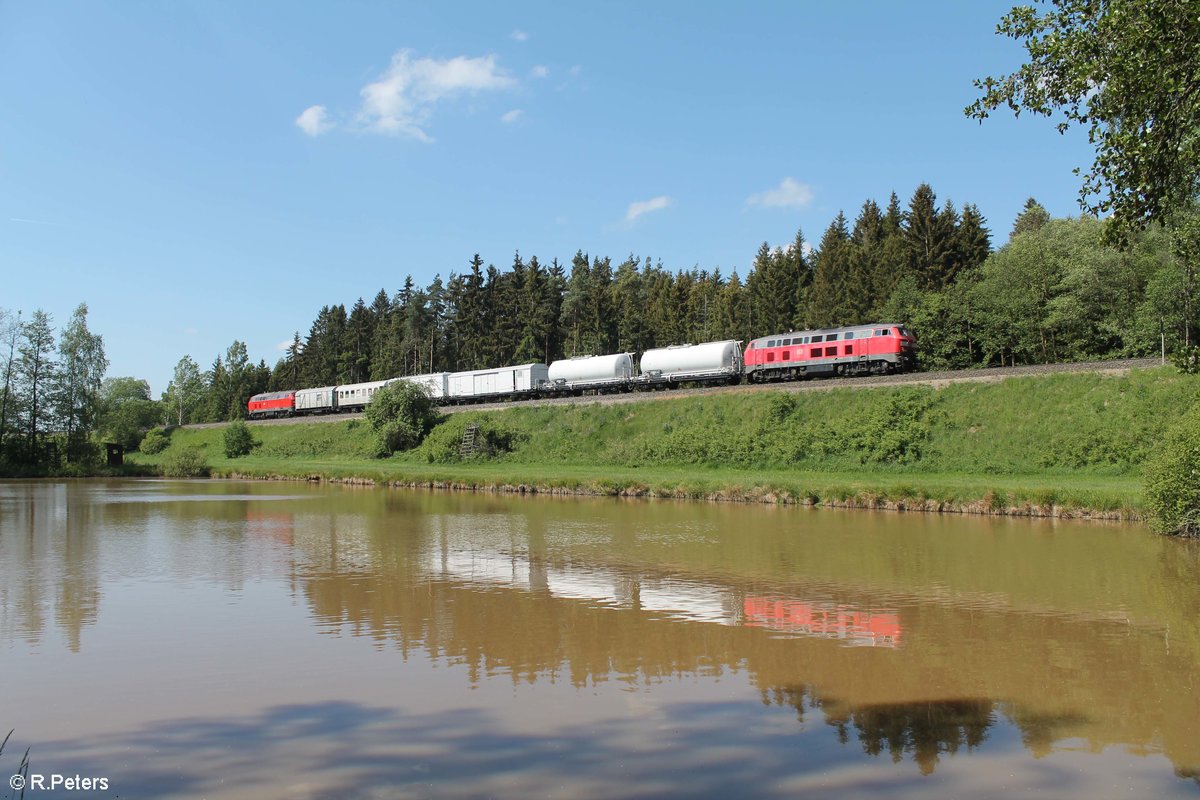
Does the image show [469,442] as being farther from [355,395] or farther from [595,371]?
[355,395]

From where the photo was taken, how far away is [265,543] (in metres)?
22.8

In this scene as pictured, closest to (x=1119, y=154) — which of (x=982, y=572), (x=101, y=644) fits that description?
(x=982, y=572)

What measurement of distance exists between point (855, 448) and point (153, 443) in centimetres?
7597

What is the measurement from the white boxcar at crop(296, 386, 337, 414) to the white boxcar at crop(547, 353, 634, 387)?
29.2 metres

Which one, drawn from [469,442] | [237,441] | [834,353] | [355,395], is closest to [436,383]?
[355,395]

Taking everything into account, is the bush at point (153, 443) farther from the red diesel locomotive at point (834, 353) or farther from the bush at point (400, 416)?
the red diesel locomotive at point (834, 353)

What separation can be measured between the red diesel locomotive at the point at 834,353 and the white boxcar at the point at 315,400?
48095 mm

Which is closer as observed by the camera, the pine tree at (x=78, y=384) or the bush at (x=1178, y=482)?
the bush at (x=1178, y=482)

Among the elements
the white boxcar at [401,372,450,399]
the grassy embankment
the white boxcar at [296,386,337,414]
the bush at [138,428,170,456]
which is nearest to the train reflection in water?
the grassy embankment

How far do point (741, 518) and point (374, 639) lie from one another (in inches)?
757

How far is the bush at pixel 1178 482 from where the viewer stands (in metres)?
21.2

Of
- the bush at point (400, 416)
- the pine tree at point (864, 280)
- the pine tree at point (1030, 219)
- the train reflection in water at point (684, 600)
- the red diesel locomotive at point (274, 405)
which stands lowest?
the train reflection in water at point (684, 600)

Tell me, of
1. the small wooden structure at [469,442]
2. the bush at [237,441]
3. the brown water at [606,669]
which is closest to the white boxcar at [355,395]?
the bush at [237,441]

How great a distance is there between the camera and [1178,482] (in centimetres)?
2169
